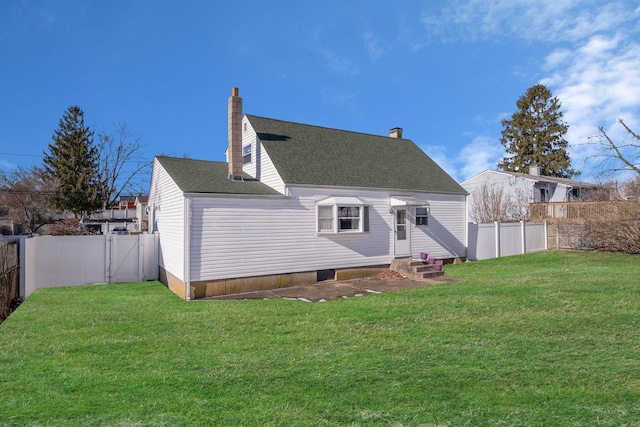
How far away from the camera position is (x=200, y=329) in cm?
785

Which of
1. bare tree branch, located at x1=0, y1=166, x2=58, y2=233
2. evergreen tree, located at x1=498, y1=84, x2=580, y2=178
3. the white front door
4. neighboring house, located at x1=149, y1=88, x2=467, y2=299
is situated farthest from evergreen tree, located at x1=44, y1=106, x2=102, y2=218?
evergreen tree, located at x1=498, y1=84, x2=580, y2=178

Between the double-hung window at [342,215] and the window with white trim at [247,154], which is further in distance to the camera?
the window with white trim at [247,154]

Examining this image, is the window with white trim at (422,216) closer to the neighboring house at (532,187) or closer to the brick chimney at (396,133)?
the brick chimney at (396,133)

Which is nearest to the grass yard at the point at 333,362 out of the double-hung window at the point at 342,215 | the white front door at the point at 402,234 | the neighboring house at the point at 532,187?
the double-hung window at the point at 342,215

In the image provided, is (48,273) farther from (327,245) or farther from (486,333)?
(486,333)

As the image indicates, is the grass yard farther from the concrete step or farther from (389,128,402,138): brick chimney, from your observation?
(389,128,402,138): brick chimney

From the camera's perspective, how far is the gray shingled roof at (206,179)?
12211 millimetres

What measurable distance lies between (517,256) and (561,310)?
12.9m

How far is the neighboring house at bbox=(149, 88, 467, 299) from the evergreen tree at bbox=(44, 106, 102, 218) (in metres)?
24.7

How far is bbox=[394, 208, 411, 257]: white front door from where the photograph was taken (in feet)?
52.1

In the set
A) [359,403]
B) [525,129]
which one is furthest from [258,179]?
[525,129]

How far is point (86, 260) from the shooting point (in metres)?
14.2

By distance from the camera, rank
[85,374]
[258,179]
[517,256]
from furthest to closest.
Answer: [517,256] < [258,179] < [85,374]

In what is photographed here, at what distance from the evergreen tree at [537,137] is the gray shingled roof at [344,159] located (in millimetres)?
28796
